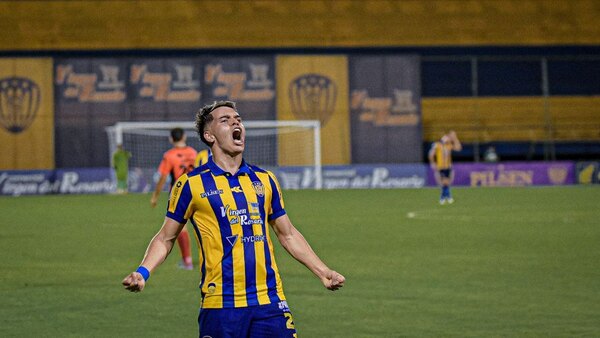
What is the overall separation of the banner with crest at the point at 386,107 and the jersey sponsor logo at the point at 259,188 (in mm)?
39221

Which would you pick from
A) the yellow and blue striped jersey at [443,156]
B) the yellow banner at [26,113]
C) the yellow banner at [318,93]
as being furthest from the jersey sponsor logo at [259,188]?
the yellow banner at [26,113]

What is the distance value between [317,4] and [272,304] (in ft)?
148

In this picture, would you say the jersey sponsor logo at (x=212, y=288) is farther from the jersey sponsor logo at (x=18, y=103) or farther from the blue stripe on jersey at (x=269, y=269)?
the jersey sponsor logo at (x=18, y=103)

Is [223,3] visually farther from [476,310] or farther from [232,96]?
[476,310]

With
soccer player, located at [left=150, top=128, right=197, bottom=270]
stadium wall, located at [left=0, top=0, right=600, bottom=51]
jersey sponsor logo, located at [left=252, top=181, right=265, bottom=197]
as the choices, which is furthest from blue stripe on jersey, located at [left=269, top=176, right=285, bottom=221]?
stadium wall, located at [left=0, top=0, right=600, bottom=51]

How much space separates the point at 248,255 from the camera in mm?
5312

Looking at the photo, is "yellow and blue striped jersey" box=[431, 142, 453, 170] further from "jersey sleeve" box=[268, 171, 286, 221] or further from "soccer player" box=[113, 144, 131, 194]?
"jersey sleeve" box=[268, 171, 286, 221]

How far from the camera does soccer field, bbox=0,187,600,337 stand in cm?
939

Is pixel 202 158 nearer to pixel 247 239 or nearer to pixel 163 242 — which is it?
pixel 163 242

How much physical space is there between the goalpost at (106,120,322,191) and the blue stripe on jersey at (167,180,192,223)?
3735 centimetres

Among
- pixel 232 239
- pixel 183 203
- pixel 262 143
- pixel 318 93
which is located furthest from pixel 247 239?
pixel 318 93

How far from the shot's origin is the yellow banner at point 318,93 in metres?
45.0

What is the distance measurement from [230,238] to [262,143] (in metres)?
39.1

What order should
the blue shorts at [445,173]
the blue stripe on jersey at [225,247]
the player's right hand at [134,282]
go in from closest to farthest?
the player's right hand at [134,282], the blue stripe on jersey at [225,247], the blue shorts at [445,173]
